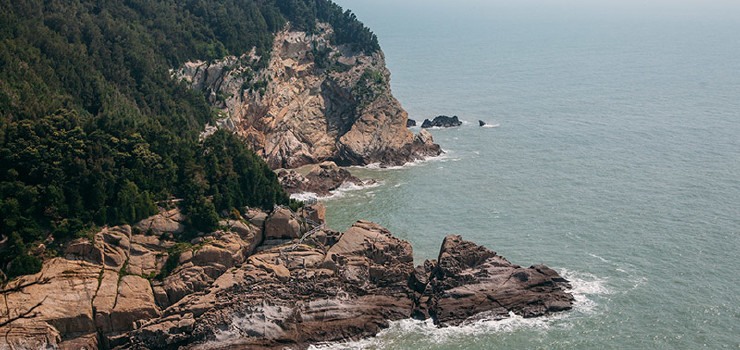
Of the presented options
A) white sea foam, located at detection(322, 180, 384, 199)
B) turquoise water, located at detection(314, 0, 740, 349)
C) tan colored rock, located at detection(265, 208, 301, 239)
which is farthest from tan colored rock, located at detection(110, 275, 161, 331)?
white sea foam, located at detection(322, 180, 384, 199)

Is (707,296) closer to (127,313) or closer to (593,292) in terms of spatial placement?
(593,292)

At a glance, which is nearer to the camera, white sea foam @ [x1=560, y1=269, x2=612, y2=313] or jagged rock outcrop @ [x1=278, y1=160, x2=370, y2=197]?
white sea foam @ [x1=560, y1=269, x2=612, y2=313]

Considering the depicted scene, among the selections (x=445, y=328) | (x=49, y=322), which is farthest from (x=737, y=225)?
(x=49, y=322)

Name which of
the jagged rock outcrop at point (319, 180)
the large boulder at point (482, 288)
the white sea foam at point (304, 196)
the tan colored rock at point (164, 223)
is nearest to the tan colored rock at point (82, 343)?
the tan colored rock at point (164, 223)

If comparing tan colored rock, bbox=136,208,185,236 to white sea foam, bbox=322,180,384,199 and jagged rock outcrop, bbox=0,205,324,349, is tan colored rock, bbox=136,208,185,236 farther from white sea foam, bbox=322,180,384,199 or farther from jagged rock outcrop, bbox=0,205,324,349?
white sea foam, bbox=322,180,384,199

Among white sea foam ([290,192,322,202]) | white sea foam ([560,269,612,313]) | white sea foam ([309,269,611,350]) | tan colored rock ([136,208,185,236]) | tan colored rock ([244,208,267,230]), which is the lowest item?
white sea foam ([309,269,611,350])

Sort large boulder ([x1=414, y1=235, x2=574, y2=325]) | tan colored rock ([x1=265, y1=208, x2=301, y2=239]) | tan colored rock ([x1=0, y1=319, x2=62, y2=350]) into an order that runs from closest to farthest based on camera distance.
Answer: tan colored rock ([x1=0, y1=319, x2=62, y2=350]) → large boulder ([x1=414, y1=235, x2=574, y2=325]) → tan colored rock ([x1=265, y1=208, x2=301, y2=239])
